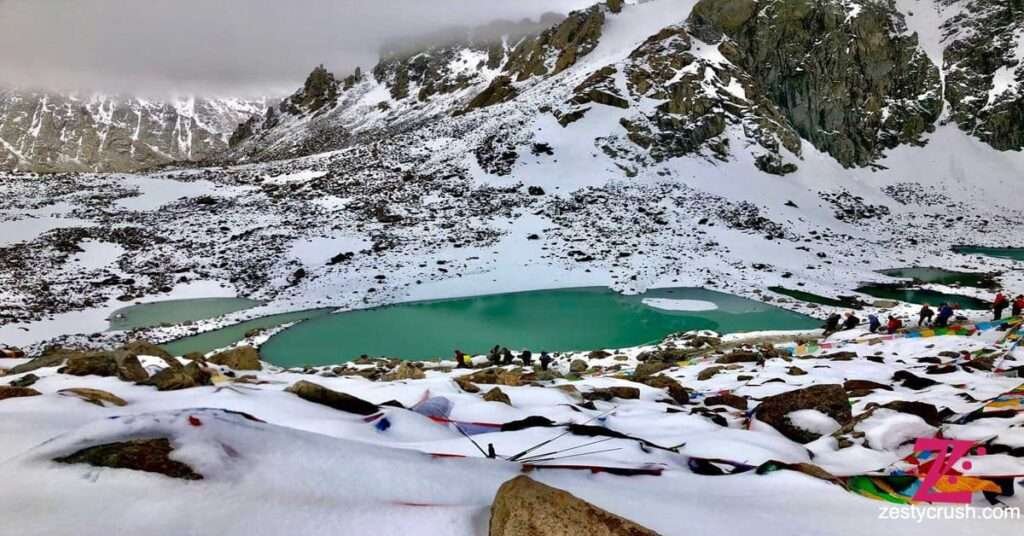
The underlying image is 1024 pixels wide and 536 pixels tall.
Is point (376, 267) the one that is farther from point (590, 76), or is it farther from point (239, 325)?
point (590, 76)

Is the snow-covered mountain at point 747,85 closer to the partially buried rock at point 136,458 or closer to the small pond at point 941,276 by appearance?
the small pond at point 941,276

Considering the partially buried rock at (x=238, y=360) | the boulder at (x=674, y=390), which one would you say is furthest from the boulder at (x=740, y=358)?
the partially buried rock at (x=238, y=360)

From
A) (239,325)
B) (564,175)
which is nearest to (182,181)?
(239,325)

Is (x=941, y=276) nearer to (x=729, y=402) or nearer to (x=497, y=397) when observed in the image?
(x=729, y=402)

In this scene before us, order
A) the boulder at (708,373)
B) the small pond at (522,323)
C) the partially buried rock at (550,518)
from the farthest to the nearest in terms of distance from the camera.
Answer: the small pond at (522,323) → the boulder at (708,373) → the partially buried rock at (550,518)

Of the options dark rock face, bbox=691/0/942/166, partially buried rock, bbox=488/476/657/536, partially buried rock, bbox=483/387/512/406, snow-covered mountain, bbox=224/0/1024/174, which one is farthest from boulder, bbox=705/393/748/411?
dark rock face, bbox=691/0/942/166

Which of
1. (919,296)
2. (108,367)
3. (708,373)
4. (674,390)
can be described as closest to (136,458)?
(108,367)
